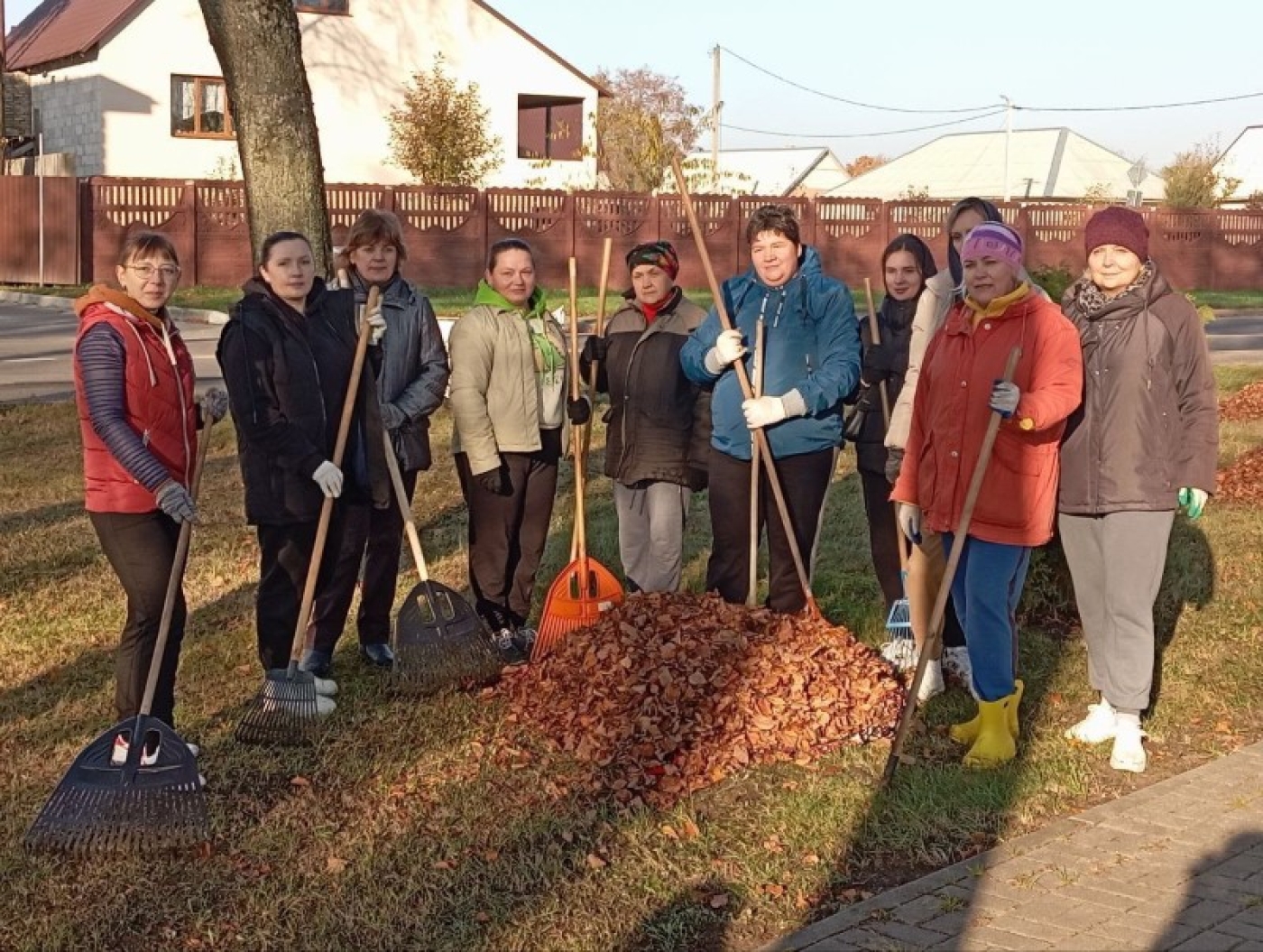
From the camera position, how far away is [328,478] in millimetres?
6188

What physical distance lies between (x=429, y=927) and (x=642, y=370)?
3.18 metres

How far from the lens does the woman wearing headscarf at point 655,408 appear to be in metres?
7.15

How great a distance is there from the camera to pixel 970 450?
229 inches

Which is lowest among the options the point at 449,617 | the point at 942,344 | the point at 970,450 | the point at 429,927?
the point at 429,927

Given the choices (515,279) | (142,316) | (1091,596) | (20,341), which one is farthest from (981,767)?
(20,341)

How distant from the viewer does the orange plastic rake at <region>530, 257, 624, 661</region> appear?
7.09 m

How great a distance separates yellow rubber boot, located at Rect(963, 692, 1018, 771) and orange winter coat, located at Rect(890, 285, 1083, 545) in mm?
642

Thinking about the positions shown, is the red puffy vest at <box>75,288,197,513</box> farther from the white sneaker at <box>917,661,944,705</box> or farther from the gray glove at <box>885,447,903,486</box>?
the white sneaker at <box>917,661,944,705</box>

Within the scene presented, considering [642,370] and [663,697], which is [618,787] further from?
[642,370]

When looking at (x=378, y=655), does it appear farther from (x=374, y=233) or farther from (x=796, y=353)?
(x=796, y=353)

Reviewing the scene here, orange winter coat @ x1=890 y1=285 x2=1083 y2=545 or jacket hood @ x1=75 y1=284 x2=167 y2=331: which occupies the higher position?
jacket hood @ x1=75 y1=284 x2=167 y2=331

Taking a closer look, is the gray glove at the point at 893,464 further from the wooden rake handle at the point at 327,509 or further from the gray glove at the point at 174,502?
the gray glove at the point at 174,502

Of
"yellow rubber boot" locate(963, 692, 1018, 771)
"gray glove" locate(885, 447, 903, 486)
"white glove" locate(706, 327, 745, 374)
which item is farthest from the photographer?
"gray glove" locate(885, 447, 903, 486)

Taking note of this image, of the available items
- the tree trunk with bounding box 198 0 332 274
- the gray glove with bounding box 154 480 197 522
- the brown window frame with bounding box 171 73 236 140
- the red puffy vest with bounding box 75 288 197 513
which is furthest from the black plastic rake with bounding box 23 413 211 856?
the brown window frame with bounding box 171 73 236 140
